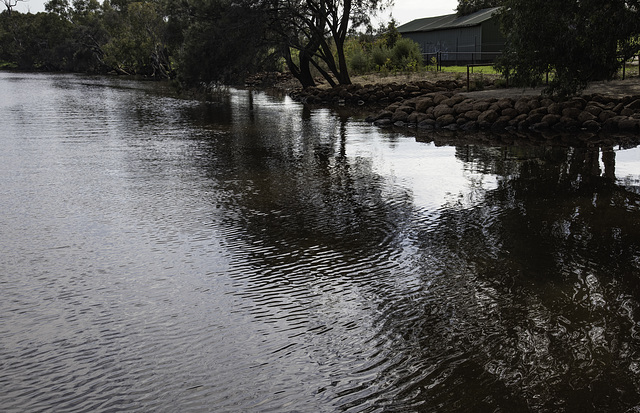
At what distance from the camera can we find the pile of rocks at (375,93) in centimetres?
2833

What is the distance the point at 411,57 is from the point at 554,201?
97.7 feet

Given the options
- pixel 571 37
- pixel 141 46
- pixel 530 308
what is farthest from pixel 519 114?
pixel 141 46

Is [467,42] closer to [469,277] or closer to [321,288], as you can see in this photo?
[469,277]

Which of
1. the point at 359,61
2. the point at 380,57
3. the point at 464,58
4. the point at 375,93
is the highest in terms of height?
the point at 464,58

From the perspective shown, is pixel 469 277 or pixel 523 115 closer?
pixel 469 277

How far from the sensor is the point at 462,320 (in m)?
5.41

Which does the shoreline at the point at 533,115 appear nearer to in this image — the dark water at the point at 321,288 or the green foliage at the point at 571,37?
the green foliage at the point at 571,37

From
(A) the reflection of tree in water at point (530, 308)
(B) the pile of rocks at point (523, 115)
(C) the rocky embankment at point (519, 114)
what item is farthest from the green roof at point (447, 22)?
(A) the reflection of tree in water at point (530, 308)

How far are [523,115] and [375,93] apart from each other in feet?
39.0

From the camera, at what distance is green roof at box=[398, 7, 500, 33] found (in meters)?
45.5

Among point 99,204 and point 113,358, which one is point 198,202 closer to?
point 99,204

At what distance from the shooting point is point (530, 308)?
5.66 meters

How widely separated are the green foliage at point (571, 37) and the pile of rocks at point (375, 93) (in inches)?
393

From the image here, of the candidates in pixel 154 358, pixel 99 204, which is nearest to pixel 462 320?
pixel 154 358
